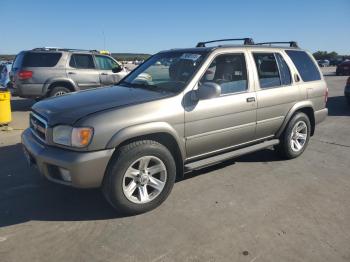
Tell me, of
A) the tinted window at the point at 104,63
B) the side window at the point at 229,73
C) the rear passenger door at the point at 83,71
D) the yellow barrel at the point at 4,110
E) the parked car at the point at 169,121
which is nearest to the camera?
the parked car at the point at 169,121

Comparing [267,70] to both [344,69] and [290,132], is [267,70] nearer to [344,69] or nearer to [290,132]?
[290,132]

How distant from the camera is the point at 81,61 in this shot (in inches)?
437

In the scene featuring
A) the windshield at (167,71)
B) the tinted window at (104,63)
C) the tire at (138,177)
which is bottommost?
the tire at (138,177)

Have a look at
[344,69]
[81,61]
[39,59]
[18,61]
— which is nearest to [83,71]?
[81,61]

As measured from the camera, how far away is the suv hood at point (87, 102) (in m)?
3.59

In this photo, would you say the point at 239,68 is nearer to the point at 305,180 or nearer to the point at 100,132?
the point at 305,180

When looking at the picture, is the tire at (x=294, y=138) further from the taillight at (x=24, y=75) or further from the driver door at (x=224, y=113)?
the taillight at (x=24, y=75)

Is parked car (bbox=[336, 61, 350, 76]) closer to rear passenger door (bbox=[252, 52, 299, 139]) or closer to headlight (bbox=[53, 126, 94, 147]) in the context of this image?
rear passenger door (bbox=[252, 52, 299, 139])

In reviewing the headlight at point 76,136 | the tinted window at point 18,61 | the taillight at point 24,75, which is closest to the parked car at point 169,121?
the headlight at point 76,136

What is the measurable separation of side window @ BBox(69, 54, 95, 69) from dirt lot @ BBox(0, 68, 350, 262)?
6.07 meters

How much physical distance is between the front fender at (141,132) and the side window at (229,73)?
2.84ft

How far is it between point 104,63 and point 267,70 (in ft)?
25.0

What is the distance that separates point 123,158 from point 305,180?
2.61 meters

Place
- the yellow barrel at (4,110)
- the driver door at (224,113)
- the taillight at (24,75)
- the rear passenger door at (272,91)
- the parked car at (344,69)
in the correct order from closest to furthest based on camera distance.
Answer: the driver door at (224,113) → the rear passenger door at (272,91) → the yellow barrel at (4,110) → the taillight at (24,75) → the parked car at (344,69)
